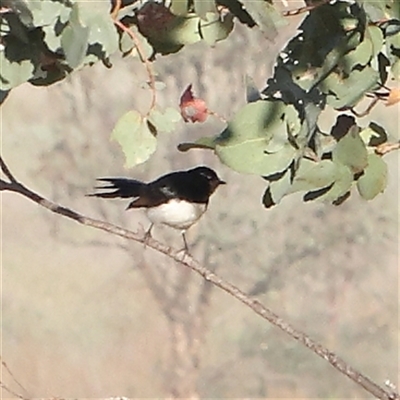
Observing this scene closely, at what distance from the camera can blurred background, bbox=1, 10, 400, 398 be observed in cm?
321

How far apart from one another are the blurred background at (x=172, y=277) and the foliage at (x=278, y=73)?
242 cm

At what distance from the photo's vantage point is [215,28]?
59 centimetres

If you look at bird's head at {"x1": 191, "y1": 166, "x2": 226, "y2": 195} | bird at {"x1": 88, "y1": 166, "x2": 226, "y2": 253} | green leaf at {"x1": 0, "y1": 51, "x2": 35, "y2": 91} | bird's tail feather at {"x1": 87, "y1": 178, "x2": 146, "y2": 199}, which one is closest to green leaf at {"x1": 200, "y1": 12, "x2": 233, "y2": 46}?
green leaf at {"x1": 0, "y1": 51, "x2": 35, "y2": 91}

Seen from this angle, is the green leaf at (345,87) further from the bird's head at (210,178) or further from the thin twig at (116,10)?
the bird's head at (210,178)

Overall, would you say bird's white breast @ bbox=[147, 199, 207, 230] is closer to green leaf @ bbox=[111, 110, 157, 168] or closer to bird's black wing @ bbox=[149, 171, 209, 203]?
bird's black wing @ bbox=[149, 171, 209, 203]

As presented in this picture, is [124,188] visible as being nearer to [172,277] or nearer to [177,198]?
[177,198]

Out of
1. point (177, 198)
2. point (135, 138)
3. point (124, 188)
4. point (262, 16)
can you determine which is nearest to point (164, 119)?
point (135, 138)

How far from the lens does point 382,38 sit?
1.90 feet

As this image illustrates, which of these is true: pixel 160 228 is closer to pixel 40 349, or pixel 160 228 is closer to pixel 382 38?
pixel 40 349

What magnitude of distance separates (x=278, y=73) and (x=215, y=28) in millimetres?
56

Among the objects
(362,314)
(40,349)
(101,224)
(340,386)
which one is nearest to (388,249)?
(362,314)

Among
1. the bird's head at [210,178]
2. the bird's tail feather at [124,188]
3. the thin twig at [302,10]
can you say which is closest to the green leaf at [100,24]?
the thin twig at [302,10]

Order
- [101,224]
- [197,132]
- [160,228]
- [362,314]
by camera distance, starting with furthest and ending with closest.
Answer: [362,314]
[160,228]
[197,132]
[101,224]

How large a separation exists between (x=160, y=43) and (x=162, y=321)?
2.86m
